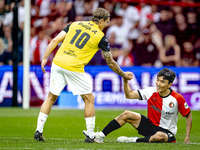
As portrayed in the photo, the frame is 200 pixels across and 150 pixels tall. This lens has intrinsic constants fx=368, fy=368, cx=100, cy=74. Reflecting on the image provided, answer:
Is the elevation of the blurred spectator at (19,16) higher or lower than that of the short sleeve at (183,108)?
higher

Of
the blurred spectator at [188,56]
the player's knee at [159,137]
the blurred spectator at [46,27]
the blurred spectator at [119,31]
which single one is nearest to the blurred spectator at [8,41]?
the blurred spectator at [46,27]

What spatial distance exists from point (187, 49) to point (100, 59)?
340 centimetres

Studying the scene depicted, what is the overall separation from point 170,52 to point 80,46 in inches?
339

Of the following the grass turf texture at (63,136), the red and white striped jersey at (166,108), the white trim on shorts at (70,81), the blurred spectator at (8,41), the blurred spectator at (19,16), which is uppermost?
the blurred spectator at (19,16)

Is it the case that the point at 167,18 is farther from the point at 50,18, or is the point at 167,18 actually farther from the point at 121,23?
the point at 50,18

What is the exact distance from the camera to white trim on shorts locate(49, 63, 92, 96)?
16.1 ft

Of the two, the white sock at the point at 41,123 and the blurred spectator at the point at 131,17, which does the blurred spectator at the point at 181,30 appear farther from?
the white sock at the point at 41,123

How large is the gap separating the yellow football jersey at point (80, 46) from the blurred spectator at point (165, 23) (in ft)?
28.4

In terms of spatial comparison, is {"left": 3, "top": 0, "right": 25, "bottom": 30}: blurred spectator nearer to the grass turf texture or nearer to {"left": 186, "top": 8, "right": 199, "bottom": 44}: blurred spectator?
the grass turf texture

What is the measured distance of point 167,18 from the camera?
13508mm

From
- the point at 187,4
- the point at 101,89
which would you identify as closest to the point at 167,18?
the point at 187,4

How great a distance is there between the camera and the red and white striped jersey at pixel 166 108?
4.78 metres

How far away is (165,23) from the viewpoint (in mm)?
13453

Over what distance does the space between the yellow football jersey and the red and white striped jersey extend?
2.88 ft
